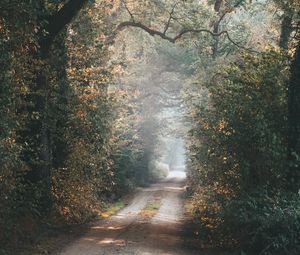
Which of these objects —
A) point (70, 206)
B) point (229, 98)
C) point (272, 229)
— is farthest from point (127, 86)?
point (272, 229)

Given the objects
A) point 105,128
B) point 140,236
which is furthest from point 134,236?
point 105,128

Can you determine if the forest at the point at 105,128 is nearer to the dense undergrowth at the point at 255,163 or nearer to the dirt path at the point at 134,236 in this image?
the dense undergrowth at the point at 255,163

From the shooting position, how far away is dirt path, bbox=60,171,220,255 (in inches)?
609

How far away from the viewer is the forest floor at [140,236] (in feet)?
50.9

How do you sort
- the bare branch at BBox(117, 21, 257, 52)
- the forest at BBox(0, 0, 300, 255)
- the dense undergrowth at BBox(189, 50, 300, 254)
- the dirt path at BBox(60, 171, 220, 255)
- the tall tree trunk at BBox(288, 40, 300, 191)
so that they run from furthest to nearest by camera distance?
the bare branch at BBox(117, 21, 257, 52), the dirt path at BBox(60, 171, 220, 255), the tall tree trunk at BBox(288, 40, 300, 191), the forest at BBox(0, 0, 300, 255), the dense undergrowth at BBox(189, 50, 300, 254)

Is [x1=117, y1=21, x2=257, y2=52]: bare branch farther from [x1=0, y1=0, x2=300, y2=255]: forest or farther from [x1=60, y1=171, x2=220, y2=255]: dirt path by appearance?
[x1=60, y1=171, x2=220, y2=255]: dirt path

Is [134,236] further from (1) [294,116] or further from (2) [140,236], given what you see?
(1) [294,116]

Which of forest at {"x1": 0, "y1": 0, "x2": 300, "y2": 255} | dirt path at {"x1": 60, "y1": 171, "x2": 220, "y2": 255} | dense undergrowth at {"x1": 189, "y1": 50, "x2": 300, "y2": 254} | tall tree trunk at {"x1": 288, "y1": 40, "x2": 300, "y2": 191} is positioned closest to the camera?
dense undergrowth at {"x1": 189, "y1": 50, "x2": 300, "y2": 254}

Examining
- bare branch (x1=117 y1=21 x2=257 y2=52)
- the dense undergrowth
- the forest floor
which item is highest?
bare branch (x1=117 y1=21 x2=257 y2=52)

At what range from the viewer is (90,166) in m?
23.1

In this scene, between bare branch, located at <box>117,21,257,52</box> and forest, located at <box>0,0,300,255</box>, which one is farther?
bare branch, located at <box>117,21,257,52</box>

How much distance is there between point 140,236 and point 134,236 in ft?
0.79

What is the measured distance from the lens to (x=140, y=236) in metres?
18.7

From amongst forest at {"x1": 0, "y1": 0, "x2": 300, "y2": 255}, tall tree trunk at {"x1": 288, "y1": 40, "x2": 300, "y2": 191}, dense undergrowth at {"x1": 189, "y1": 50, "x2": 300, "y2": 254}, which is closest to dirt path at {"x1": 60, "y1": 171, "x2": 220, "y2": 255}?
forest at {"x1": 0, "y1": 0, "x2": 300, "y2": 255}
